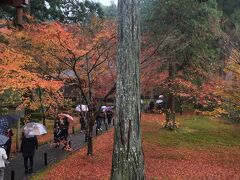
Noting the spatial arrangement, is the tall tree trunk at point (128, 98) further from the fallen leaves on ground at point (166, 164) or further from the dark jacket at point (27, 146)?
the dark jacket at point (27, 146)

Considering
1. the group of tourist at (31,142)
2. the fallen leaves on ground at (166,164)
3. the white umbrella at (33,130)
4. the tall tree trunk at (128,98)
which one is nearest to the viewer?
the tall tree trunk at (128,98)

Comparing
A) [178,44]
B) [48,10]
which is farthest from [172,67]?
[48,10]

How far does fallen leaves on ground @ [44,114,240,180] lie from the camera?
14047 mm

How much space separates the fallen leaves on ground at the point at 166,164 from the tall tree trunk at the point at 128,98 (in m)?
3.78

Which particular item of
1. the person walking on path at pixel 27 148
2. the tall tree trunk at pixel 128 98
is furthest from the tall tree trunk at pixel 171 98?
the tall tree trunk at pixel 128 98

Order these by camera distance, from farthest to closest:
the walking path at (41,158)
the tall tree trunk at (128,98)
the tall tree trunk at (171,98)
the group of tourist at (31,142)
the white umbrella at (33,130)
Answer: the tall tree trunk at (171,98) < the white umbrella at (33,130) < the walking path at (41,158) < the group of tourist at (31,142) < the tall tree trunk at (128,98)

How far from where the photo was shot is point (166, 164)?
1653 cm

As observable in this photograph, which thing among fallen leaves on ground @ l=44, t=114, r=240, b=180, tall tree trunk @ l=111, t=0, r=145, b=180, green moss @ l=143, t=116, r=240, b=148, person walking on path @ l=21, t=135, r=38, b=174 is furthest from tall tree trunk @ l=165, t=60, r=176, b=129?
tall tree trunk @ l=111, t=0, r=145, b=180

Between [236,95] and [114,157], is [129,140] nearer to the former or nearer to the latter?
[114,157]

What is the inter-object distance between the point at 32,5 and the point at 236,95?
14.9m

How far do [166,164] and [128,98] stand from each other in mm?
7876

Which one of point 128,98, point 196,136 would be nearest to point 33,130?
point 128,98

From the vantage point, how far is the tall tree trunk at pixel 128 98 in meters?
9.49

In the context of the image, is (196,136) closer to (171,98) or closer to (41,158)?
(171,98)
